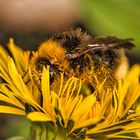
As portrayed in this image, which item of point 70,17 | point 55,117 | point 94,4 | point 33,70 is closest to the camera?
point 55,117

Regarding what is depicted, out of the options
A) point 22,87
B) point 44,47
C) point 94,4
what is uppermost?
point 94,4

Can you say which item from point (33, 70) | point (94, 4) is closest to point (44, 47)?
point (33, 70)

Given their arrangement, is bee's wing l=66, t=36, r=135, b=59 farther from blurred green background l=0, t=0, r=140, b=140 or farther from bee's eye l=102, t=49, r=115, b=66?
blurred green background l=0, t=0, r=140, b=140

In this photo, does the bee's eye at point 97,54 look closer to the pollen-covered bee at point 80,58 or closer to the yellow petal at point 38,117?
the pollen-covered bee at point 80,58

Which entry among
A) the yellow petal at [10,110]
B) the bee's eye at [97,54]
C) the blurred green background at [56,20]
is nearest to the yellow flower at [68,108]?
the yellow petal at [10,110]

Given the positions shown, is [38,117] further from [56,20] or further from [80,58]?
[56,20]

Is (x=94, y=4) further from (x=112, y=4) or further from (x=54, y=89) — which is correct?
(x=54, y=89)
